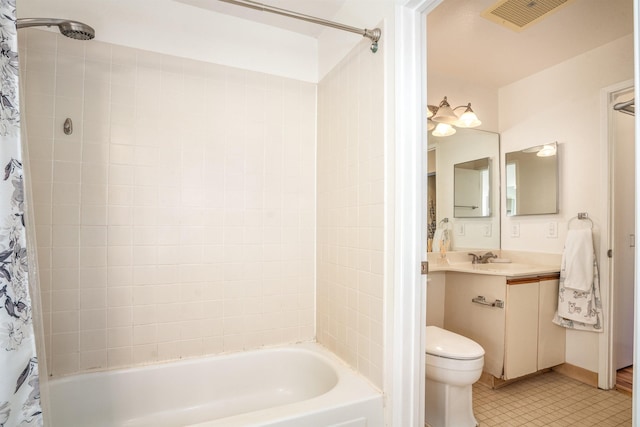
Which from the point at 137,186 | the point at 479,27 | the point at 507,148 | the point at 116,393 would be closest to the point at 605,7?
the point at 479,27

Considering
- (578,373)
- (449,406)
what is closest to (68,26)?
(449,406)

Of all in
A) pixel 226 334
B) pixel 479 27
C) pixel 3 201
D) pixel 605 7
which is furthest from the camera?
pixel 479 27

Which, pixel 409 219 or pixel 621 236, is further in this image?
pixel 621 236

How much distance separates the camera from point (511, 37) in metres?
2.38

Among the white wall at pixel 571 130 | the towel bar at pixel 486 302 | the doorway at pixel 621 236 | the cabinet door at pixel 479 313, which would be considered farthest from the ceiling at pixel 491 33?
the towel bar at pixel 486 302

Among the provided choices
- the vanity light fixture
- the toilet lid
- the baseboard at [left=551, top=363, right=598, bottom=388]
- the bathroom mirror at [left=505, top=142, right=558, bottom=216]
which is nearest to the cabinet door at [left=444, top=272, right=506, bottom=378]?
the toilet lid

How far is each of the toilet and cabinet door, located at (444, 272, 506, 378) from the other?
555 millimetres

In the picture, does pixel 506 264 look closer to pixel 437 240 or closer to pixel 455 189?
pixel 437 240

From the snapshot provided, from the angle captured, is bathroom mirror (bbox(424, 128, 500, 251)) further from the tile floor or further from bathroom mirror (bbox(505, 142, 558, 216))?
the tile floor

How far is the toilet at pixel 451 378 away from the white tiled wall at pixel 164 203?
29.3 inches

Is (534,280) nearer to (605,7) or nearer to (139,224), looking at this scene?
(605,7)

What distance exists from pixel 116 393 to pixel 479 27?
297 centimetres

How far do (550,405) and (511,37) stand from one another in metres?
2.46

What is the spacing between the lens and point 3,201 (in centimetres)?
81
